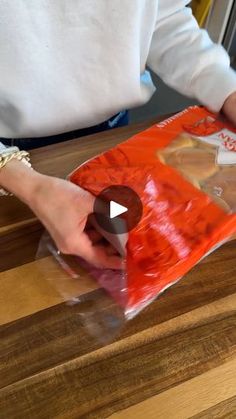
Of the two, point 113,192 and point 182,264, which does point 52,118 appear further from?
point 182,264

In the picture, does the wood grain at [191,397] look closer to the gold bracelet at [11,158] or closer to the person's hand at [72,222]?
the person's hand at [72,222]

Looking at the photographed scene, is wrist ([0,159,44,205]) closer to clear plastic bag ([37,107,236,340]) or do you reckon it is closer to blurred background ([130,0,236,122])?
clear plastic bag ([37,107,236,340])

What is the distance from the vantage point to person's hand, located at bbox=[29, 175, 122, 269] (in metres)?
0.54

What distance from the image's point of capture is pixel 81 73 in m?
0.73

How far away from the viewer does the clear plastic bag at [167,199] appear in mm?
525

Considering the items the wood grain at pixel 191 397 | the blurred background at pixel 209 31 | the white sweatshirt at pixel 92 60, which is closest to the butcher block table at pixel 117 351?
the wood grain at pixel 191 397

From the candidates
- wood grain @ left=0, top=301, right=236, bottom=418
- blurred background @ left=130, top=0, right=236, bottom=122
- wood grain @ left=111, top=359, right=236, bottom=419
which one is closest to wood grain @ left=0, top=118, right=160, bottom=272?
wood grain @ left=0, top=301, right=236, bottom=418

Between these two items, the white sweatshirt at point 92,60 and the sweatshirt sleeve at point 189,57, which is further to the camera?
the sweatshirt sleeve at point 189,57

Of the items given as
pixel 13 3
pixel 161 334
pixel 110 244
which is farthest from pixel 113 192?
pixel 13 3

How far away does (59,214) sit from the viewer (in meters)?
0.56
